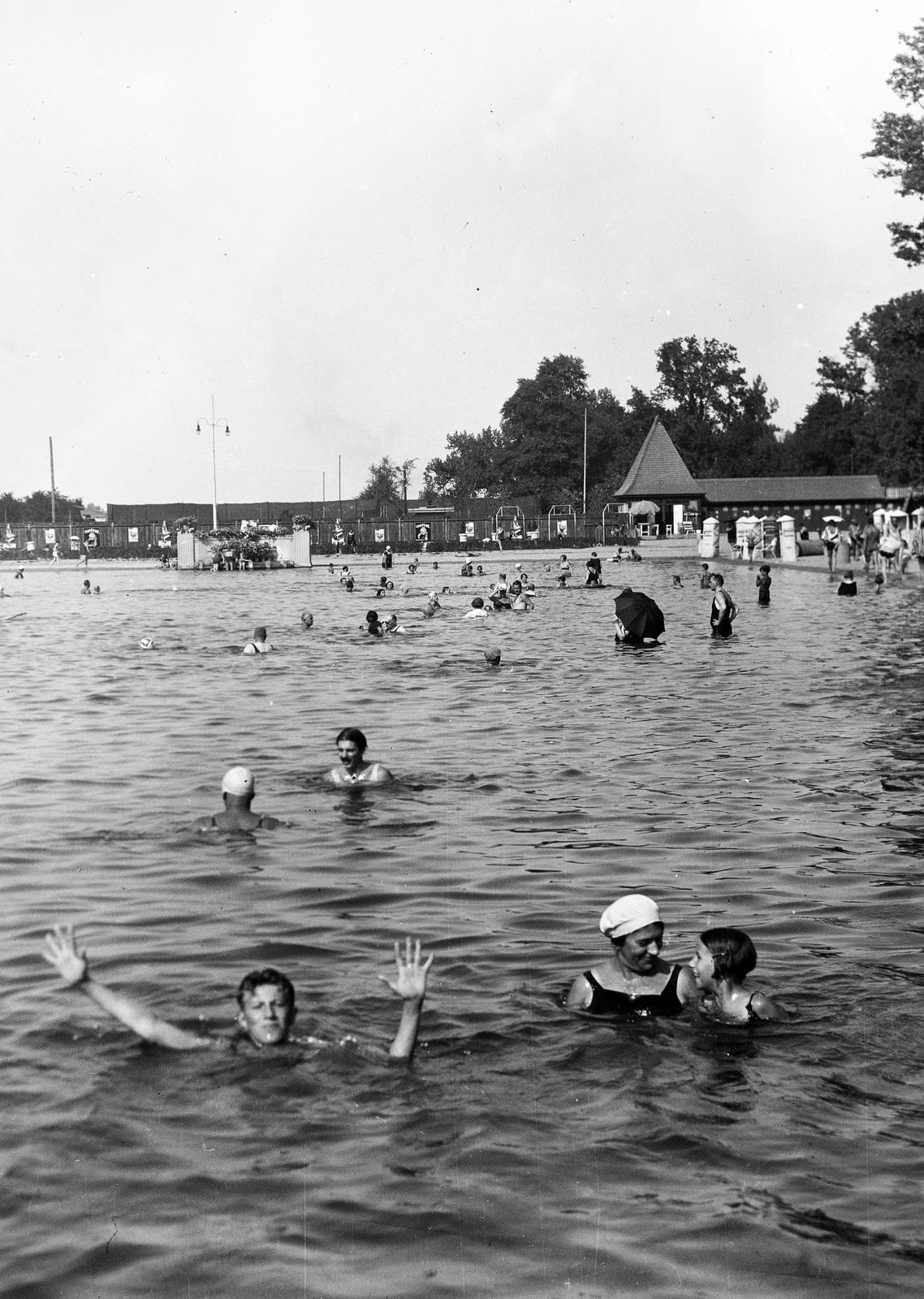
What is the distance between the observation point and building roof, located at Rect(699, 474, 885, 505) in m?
116

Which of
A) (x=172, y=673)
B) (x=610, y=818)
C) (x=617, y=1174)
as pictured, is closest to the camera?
(x=617, y=1174)

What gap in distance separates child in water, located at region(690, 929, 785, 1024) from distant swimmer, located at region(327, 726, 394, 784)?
614 cm

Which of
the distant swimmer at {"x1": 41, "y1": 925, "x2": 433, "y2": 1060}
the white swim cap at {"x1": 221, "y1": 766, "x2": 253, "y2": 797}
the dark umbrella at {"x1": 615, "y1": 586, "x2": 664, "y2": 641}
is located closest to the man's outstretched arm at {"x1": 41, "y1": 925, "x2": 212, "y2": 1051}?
the distant swimmer at {"x1": 41, "y1": 925, "x2": 433, "y2": 1060}

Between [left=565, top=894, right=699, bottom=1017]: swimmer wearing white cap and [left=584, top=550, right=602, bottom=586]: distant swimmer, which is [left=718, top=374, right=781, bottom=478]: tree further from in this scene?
[left=565, top=894, right=699, bottom=1017]: swimmer wearing white cap

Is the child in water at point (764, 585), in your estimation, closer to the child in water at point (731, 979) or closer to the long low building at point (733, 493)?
the child in water at point (731, 979)

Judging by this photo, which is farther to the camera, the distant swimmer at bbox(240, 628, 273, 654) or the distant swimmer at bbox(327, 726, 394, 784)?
the distant swimmer at bbox(240, 628, 273, 654)

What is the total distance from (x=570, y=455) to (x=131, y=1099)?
135673 mm

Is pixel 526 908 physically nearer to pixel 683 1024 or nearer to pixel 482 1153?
A: pixel 683 1024

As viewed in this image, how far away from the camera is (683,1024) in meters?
7.32

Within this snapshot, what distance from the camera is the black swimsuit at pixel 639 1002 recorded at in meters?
7.39

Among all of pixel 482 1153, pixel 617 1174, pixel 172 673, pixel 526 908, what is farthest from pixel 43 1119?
pixel 172 673

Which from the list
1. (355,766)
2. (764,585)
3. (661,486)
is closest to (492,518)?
(661,486)

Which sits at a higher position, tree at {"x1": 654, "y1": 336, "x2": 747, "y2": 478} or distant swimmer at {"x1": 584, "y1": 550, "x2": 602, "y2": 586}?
tree at {"x1": 654, "y1": 336, "x2": 747, "y2": 478}

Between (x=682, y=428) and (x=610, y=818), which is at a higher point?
(x=682, y=428)
